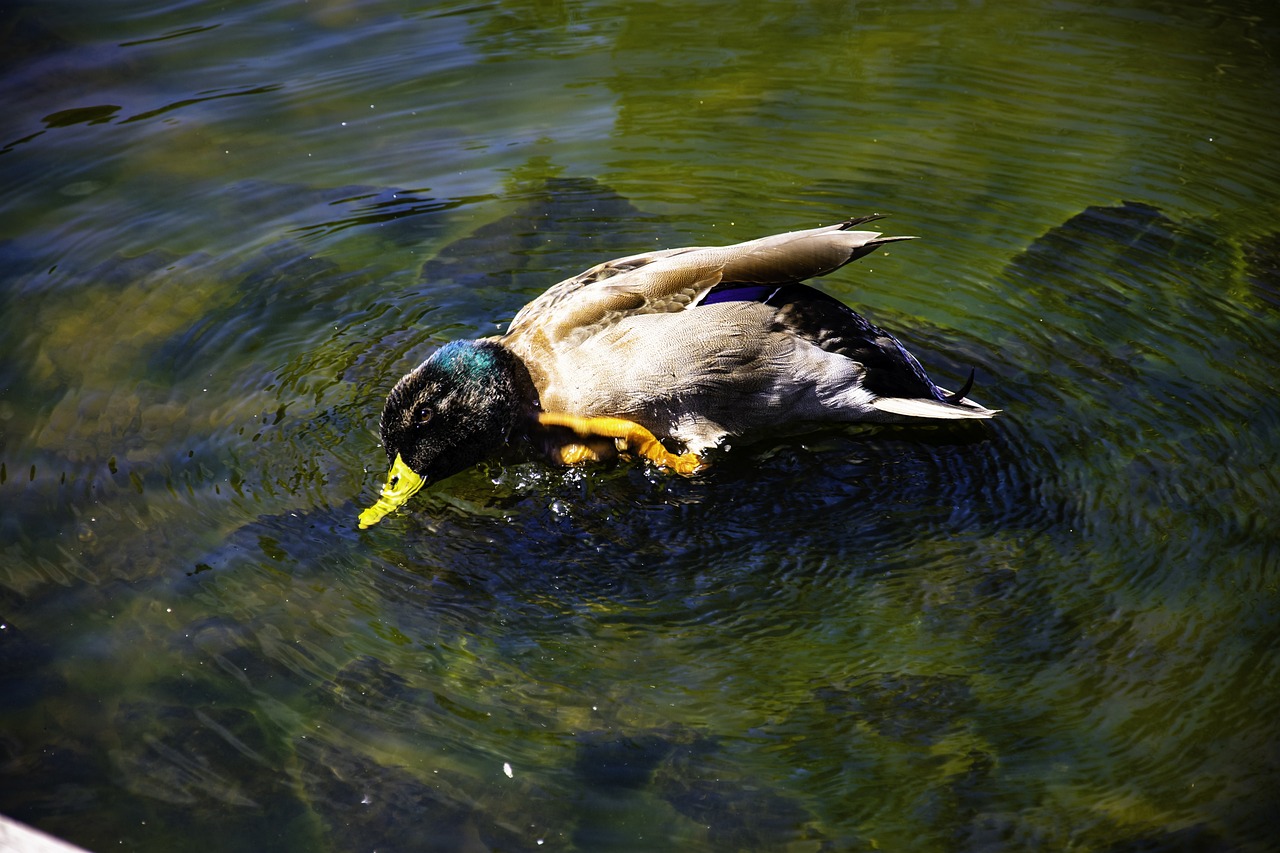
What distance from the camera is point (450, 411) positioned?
14.6 feet

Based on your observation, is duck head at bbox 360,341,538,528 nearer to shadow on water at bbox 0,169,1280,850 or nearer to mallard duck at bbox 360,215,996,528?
mallard duck at bbox 360,215,996,528

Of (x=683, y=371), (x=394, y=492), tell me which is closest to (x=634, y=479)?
(x=683, y=371)

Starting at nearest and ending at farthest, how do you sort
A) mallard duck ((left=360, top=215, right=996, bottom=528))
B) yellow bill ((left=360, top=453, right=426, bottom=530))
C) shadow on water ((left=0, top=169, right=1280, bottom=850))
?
shadow on water ((left=0, top=169, right=1280, bottom=850))
yellow bill ((left=360, top=453, right=426, bottom=530))
mallard duck ((left=360, top=215, right=996, bottom=528))

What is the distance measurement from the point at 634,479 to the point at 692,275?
83 centimetres

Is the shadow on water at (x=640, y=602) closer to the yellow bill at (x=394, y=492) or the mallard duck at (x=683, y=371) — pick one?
the yellow bill at (x=394, y=492)

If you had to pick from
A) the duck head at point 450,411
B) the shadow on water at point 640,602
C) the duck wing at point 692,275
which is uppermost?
the duck wing at point 692,275

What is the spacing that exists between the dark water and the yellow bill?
6 centimetres

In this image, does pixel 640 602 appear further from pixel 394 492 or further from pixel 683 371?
pixel 394 492

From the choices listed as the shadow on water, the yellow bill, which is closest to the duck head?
the yellow bill

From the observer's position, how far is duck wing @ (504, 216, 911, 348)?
14.1 ft

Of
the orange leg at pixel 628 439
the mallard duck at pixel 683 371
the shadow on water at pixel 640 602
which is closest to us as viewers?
the shadow on water at pixel 640 602

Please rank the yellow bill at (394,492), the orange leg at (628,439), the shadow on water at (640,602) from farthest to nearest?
the orange leg at (628,439) → the yellow bill at (394,492) → the shadow on water at (640,602)

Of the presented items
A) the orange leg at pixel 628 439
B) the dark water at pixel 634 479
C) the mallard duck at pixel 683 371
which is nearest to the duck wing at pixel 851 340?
the mallard duck at pixel 683 371

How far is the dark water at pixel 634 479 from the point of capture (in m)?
3.15
